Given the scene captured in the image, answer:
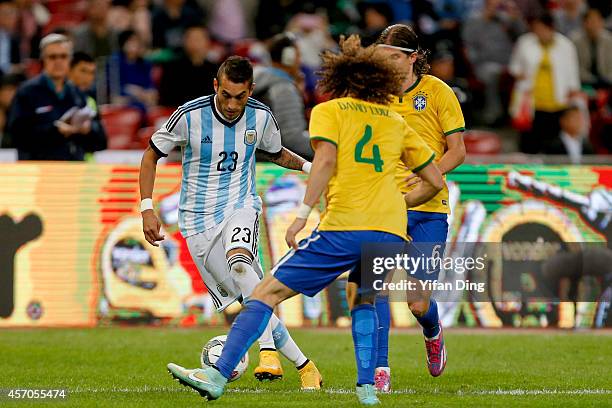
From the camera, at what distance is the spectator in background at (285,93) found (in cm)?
1305

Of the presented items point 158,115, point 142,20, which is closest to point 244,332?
point 158,115

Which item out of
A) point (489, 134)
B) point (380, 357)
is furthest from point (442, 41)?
point (380, 357)

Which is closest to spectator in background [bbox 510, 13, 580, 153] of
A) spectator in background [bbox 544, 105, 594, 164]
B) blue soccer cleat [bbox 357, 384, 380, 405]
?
spectator in background [bbox 544, 105, 594, 164]

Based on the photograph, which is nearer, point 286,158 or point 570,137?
point 286,158

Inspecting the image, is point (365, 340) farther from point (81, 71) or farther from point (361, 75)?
point (81, 71)

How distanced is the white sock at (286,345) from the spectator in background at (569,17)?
1238 cm

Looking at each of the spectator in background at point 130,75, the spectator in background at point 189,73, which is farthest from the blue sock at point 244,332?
the spectator in background at point 130,75

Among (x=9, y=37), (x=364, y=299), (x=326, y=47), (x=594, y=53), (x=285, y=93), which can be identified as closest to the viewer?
(x=364, y=299)

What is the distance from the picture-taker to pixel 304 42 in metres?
18.8

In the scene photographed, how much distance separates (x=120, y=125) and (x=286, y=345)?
28.7 ft

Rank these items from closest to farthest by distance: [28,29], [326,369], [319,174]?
1. [319,174]
2. [326,369]
3. [28,29]

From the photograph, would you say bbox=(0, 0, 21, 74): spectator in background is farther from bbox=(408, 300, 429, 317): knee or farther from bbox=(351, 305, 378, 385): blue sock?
bbox=(351, 305, 378, 385): blue sock

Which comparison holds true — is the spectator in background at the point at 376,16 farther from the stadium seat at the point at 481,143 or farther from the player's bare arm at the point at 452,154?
the player's bare arm at the point at 452,154

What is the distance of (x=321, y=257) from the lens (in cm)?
773
